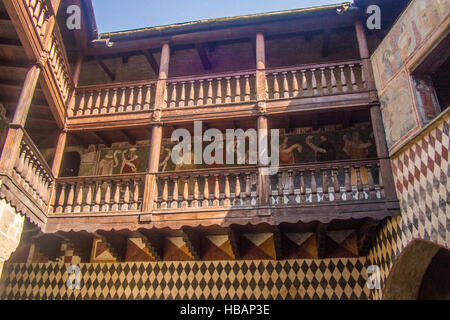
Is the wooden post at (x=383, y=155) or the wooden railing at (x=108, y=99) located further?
the wooden railing at (x=108, y=99)

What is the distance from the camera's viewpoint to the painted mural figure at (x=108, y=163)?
10664mm

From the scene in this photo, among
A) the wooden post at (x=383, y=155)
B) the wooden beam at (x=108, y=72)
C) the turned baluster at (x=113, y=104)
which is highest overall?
the wooden beam at (x=108, y=72)

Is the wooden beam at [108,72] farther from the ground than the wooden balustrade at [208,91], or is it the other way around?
the wooden beam at [108,72]

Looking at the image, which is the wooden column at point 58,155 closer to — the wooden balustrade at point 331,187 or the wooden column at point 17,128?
the wooden column at point 17,128

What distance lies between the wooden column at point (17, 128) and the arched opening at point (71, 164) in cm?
365

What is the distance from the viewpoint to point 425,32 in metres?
6.81

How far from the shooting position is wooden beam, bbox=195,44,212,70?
10.3 meters

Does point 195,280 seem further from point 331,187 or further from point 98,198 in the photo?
point 331,187

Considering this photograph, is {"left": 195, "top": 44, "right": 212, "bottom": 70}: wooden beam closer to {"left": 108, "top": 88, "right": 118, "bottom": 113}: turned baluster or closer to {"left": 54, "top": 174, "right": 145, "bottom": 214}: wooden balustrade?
{"left": 108, "top": 88, "right": 118, "bottom": 113}: turned baluster

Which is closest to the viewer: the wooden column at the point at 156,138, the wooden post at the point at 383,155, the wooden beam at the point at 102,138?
the wooden post at the point at 383,155

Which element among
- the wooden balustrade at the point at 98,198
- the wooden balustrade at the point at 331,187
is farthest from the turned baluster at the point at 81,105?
the wooden balustrade at the point at 331,187

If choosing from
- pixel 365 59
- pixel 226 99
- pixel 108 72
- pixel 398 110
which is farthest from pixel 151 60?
pixel 398 110
